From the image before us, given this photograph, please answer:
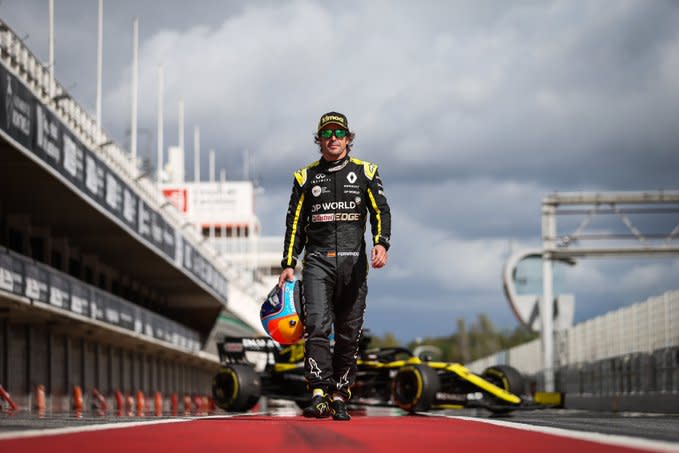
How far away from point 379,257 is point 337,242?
331 mm

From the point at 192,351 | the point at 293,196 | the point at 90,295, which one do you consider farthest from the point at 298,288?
the point at 192,351

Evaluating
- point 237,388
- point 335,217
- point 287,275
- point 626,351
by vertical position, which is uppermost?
point 335,217

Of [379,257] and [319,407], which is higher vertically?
[379,257]

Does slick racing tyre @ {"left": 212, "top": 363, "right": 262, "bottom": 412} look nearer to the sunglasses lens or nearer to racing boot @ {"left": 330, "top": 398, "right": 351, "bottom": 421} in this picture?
racing boot @ {"left": 330, "top": 398, "right": 351, "bottom": 421}

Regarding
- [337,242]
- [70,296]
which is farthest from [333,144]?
[70,296]

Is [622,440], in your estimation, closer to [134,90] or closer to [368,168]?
[368,168]

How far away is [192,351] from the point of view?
5266 cm

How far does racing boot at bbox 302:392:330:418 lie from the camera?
805 cm

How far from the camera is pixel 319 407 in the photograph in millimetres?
8047

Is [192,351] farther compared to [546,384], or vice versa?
[192,351]

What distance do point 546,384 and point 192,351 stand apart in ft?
Answer: 67.1

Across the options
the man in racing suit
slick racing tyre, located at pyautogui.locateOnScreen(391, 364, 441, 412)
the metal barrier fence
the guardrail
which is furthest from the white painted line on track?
the guardrail

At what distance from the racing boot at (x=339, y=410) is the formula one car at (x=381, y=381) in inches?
148

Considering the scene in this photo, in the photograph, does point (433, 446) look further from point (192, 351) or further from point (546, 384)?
point (192, 351)
